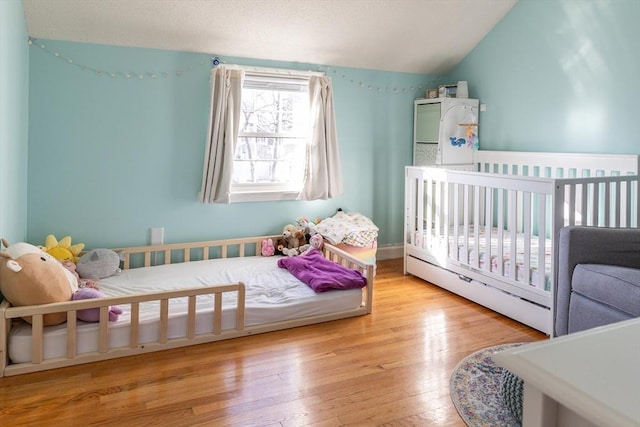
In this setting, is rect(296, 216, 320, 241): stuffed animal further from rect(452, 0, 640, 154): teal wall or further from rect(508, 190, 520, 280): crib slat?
rect(452, 0, 640, 154): teal wall

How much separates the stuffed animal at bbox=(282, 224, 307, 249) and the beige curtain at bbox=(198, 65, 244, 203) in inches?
20.7

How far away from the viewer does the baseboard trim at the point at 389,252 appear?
4348 mm

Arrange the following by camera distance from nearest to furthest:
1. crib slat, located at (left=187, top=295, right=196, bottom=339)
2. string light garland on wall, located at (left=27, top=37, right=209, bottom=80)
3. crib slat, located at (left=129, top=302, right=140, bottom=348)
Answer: crib slat, located at (left=129, top=302, right=140, bottom=348) < crib slat, located at (left=187, top=295, right=196, bottom=339) < string light garland on wall, located at (left=27, top=37, right=209, bottom=80)

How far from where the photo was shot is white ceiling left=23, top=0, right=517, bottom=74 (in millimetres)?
2998

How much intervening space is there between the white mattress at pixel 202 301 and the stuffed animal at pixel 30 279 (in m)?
0.13

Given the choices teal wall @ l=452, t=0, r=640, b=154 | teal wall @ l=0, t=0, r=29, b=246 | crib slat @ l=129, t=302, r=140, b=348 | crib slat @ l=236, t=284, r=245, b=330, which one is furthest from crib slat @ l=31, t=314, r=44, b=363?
teal wall @ l=452, t=0, r=640, b=154

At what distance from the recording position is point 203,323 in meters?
2.52

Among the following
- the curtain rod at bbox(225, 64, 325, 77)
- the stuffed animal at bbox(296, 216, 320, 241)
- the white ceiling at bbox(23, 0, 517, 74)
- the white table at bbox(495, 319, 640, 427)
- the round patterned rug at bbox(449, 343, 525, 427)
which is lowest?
the round patterned rug at bbox(449, 343, 525, 427)

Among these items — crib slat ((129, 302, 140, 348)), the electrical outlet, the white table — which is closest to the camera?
the white table

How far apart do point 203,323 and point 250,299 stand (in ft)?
1.10

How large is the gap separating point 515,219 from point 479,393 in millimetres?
1171

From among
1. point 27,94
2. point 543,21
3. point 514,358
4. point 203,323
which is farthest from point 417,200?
point 514,358

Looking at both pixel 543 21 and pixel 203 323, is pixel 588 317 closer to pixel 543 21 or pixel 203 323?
pixel 203 323

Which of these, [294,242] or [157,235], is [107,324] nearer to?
[157,235]
